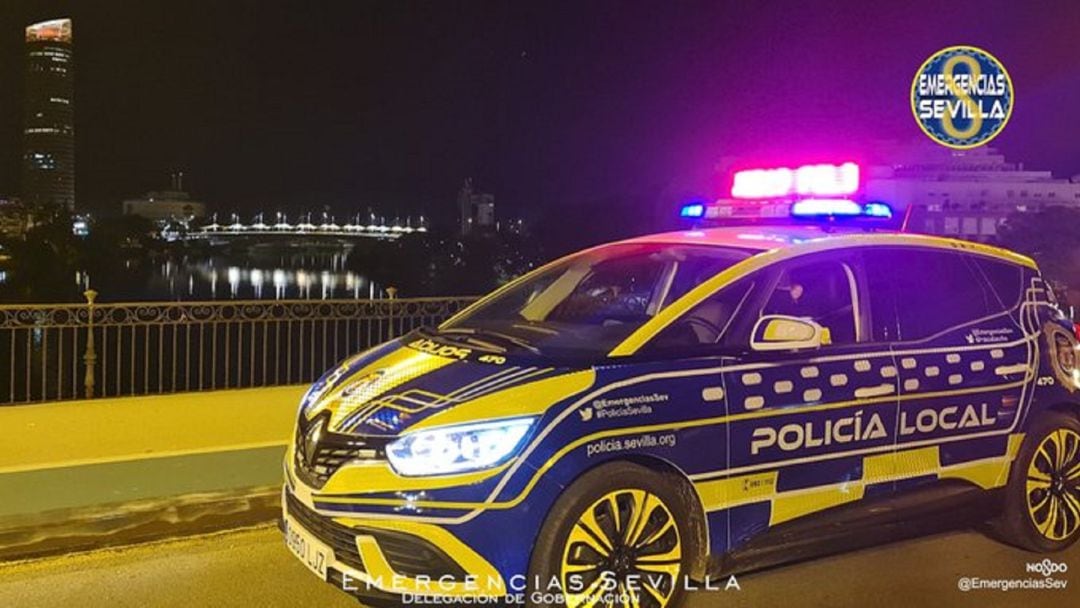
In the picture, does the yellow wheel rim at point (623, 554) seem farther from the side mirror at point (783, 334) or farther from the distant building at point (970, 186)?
the distant building at point (970, 186)

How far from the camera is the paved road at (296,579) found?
4719 millimetres

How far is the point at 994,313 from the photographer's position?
5.33m

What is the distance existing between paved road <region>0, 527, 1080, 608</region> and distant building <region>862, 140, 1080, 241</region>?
15087mm

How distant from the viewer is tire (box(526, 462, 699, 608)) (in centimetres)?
382

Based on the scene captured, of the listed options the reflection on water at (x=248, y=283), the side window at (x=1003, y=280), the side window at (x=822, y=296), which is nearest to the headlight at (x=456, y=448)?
the side window at (x=822, y=296)

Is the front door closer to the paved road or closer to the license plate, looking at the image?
the paved road

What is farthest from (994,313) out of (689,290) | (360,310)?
(360,310)

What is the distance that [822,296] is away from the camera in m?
4.96

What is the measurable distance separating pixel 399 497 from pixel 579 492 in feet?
2.31

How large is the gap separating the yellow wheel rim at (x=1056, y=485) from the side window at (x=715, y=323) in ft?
6.86

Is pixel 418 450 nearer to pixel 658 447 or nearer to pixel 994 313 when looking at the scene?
pixel 658 447

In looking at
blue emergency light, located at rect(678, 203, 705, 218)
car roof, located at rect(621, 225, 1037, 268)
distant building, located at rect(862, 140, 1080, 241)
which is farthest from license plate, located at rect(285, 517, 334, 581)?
distant building, located at rect(862, 140, 1080, 241)

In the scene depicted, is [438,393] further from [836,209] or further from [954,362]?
[836,209]

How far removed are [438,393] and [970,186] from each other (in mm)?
38965
